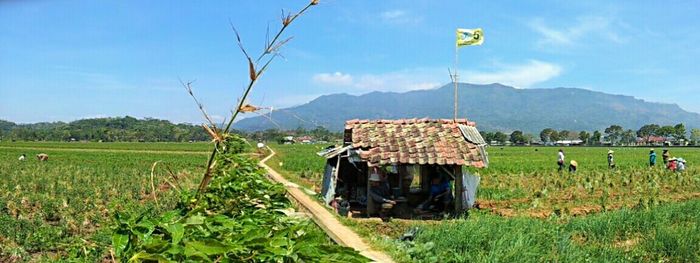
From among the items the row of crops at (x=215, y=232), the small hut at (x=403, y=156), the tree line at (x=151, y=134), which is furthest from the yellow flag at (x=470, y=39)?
the tree line at (x=151, y=134)

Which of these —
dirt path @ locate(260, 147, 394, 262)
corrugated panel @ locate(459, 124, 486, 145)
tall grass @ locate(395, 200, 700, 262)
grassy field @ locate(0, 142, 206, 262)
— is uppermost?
corrugated panel @ locate(459, 124, 486, 145)

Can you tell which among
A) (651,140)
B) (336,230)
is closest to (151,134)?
(336,230)

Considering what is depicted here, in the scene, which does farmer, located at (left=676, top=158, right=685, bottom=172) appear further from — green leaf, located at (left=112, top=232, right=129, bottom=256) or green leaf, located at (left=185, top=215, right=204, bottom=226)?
green leaf, located at (left=112, top=232, right=129, bottom=256)

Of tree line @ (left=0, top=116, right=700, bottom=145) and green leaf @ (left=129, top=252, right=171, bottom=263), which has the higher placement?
tree line @ (left=0, top=116, right=700, bottom=145)

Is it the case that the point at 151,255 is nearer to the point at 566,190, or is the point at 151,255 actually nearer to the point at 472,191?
the point at 472,191

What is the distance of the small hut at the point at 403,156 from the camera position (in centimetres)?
1230

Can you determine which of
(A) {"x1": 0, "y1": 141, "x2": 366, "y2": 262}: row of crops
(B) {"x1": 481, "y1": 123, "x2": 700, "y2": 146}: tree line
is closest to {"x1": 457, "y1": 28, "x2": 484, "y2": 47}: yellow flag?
(A) {"x1": 0, "y1": 141, "x2": 366, "y2": 262}: row of crops

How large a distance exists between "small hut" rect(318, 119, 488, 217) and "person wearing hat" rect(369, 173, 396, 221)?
0.15 metres

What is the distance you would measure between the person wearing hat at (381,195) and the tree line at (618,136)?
111m

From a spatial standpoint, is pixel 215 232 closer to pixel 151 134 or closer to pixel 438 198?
pixel 438 198

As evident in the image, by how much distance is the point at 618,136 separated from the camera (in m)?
164

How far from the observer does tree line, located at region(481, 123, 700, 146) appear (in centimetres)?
12855

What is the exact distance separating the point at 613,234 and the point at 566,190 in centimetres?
994

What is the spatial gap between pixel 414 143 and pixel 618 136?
17135 centimetres
